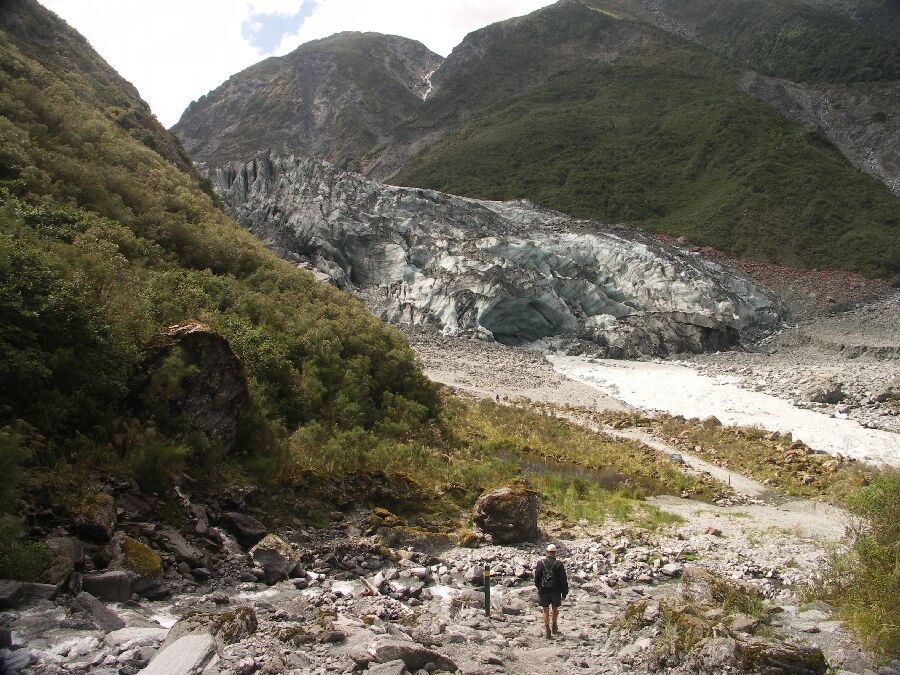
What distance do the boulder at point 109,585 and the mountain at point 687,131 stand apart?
225 ft

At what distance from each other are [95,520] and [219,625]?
2001mm

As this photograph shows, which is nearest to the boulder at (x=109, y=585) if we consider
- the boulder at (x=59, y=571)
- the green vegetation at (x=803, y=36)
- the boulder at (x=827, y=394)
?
the boulder at (x=59, y=571)

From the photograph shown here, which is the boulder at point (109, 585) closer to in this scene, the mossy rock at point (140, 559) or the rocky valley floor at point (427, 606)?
the rocky valley floor at point (427, 606)

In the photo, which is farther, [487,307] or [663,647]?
[487,307]

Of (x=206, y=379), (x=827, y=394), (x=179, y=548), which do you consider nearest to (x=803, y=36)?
(x=827, y=394)

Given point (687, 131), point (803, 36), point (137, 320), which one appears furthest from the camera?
point (803, 36)

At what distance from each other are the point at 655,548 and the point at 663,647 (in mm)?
4345

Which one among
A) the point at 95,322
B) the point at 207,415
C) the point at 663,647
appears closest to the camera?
the point at 663,647

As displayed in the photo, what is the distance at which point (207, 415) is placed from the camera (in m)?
8.80

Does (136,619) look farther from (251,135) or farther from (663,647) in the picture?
(251,135)

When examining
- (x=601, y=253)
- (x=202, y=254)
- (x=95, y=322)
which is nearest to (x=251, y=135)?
(x=601, y=253)

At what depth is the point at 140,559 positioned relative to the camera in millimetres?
5914

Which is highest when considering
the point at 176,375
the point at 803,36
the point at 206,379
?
the point at 803,36

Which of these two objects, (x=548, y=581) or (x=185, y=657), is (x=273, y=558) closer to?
(x=185, y=657)
